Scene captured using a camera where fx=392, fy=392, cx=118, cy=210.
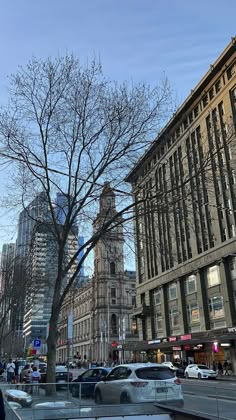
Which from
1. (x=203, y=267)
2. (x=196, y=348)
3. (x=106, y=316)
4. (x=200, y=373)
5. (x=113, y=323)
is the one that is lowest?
(x=200, y=373)

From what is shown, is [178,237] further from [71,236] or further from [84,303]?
[84,303]

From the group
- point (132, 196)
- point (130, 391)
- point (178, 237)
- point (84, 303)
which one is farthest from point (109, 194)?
point (84, 303)

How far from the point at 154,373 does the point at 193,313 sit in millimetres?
38604

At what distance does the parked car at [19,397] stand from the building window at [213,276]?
3699 centimetres

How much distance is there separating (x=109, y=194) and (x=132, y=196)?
3.44 feet

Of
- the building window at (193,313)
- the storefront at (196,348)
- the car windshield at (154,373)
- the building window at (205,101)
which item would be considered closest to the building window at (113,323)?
the storefront at (196,348)

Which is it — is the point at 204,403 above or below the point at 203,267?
below

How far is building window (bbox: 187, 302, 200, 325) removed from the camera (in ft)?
158

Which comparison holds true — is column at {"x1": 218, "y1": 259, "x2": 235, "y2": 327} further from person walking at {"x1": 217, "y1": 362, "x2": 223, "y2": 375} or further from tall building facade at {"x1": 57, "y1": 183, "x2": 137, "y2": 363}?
tall building facade at {"x1": 57, "y1": 183, "x2": 137, "y2": 363}

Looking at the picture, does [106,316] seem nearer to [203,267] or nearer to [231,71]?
[203,267]

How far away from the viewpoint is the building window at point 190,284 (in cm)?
4956

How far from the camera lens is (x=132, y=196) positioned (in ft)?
58.1

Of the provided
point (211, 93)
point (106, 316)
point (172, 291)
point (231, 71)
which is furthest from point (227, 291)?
point (106, 316)

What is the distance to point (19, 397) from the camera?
9.80m
